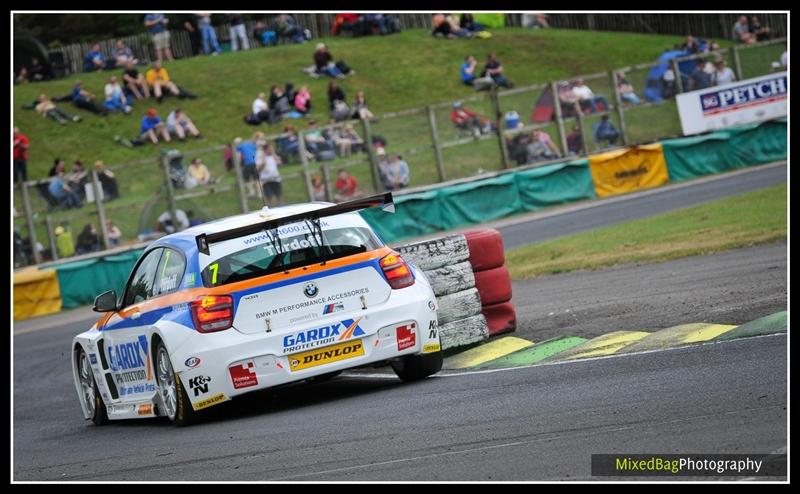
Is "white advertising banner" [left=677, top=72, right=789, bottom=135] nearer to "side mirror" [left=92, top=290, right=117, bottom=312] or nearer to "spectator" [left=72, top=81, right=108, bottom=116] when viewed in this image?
"spectator" [left=72, top=81, right=108, bottom=116]

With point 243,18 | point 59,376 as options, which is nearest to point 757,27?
point 243,18

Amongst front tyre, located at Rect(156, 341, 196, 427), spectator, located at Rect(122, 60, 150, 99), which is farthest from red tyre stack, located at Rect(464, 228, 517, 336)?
spectator, located at Rect(122, 60, 150, 99)

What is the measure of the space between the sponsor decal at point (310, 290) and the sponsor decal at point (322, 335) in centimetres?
27

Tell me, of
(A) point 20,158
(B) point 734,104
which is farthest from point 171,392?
(B) point 734,104

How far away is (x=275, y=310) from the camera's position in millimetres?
10086

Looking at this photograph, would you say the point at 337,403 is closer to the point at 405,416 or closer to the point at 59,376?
the point at 405,416

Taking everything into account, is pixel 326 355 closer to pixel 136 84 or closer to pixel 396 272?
pixel 396 272

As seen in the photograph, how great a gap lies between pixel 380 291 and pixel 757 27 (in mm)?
33057

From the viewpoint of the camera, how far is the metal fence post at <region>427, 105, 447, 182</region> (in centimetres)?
3020

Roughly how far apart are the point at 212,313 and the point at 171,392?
82 centimetres

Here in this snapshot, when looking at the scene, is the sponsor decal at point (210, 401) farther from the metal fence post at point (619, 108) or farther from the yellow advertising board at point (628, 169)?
the metal fence post at point (619, 108)

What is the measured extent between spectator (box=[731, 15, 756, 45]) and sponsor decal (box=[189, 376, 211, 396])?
33.7 metres

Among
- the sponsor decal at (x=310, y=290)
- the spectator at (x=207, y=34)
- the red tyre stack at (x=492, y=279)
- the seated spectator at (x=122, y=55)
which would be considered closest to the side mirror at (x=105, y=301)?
the sponsor decal at (x=310, y=290)

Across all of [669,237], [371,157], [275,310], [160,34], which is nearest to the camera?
[275,310]
